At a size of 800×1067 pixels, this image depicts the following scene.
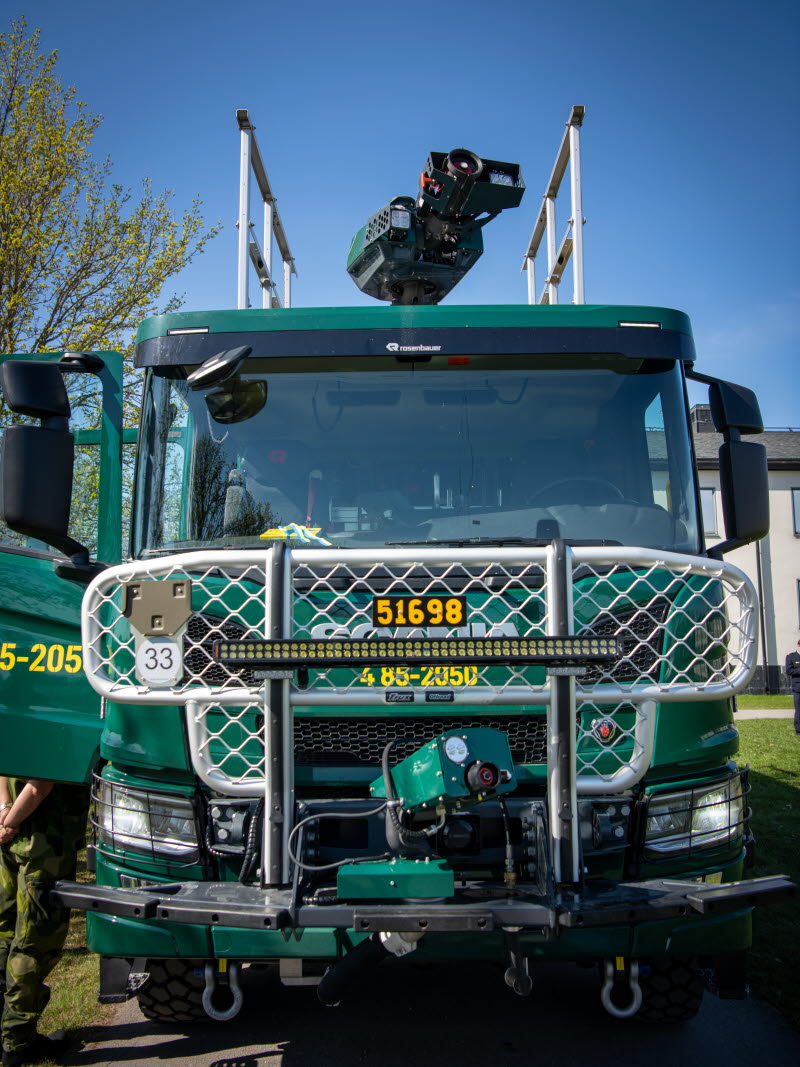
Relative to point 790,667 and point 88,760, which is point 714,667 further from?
point 790,667

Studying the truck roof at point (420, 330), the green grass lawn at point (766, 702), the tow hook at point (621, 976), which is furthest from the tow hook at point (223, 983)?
the green grass lawn at point (766, 702)

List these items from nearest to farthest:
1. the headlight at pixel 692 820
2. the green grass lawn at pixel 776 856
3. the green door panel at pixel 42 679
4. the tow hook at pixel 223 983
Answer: the tow hook at pixel 223 983 < the headlight at pixel 692 820 < the green door panel at pixel 42 679 < the green grass lawn at pixel 776 856

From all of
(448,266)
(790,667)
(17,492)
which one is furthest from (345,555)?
(790,667)

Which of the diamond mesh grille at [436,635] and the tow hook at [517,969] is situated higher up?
the diamond mesh grille at [436,635]

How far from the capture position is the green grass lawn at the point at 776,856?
429cm

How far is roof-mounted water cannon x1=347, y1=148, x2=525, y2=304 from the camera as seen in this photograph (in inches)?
188

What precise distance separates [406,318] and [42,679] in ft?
7.32

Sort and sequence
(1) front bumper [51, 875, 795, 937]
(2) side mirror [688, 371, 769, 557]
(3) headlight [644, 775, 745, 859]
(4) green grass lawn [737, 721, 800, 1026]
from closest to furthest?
(1) front bumper [51, 875, 795, 937] → (3) headlight [644, 775, 745, 859] → (2) side mirror [688, 371, 769, 557] → (4) green grass lawn [737, 721, 800, 1026]

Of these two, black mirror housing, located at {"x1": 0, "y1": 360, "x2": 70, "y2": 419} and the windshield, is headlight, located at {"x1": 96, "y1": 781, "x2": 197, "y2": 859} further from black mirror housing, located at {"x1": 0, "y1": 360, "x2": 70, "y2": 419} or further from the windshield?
black mirror housing, located at {"x1": 0, "y1": 360, "x2": 70, "y2": 419}

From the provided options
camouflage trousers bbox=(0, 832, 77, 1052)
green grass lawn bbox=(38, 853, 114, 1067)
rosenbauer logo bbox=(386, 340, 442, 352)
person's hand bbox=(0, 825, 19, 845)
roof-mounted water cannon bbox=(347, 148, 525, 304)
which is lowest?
green grass lawn bbox=(38, 853, 114, 1067)

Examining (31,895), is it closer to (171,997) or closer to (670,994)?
(171,997)

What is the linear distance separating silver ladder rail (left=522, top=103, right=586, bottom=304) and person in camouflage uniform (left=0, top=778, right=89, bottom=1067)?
155 inches

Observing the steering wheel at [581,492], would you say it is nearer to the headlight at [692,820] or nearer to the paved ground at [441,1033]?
the headlight at [692,820]

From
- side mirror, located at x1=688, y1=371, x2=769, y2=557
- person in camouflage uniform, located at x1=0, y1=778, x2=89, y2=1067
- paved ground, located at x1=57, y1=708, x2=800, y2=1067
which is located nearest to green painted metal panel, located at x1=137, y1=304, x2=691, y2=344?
side mirror, located at x1=688, y1=371, x2=769, y2=557
